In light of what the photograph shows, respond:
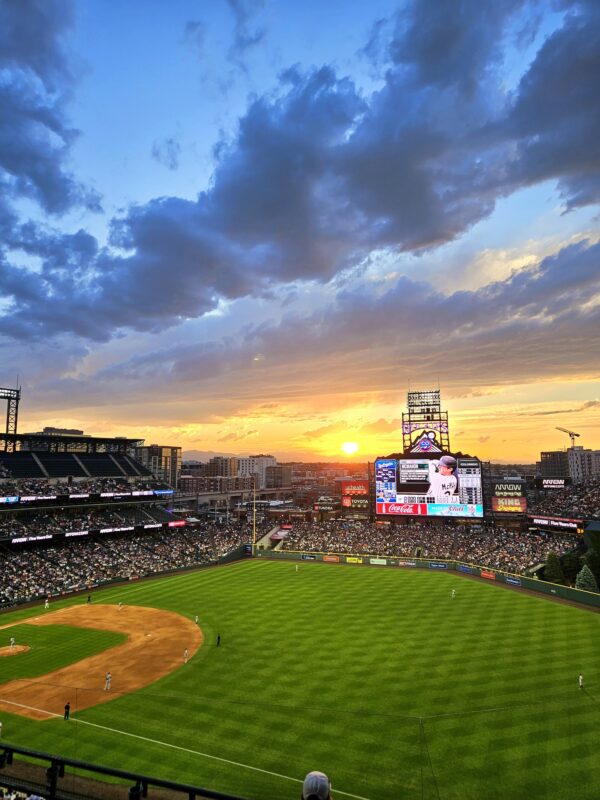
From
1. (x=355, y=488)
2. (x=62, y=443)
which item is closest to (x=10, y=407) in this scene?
(x=62, y=443)

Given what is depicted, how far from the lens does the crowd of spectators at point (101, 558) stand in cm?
5469

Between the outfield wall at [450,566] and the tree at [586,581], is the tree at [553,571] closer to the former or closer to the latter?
the tree at [586,581]

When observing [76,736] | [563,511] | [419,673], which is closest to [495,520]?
[563,511]

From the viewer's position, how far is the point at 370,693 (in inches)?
1096

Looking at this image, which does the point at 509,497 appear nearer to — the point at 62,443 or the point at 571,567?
the point at 571,567

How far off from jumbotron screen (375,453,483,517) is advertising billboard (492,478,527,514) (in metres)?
4.02

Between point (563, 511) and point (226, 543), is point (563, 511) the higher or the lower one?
Answer: the higher one

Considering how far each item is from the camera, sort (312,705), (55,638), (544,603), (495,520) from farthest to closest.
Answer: (495,520) < (544,603) < (55,638) < (312,705)

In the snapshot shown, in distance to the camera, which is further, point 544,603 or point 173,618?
point 544,603

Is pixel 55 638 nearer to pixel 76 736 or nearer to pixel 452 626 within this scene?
pixel 76 736

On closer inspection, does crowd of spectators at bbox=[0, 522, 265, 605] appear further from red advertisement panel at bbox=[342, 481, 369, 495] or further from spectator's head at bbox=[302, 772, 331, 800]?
spectator's head at bbox=[302, 772, 331, 800]

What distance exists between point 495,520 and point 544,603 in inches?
1179

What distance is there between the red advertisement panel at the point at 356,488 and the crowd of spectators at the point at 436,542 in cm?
590

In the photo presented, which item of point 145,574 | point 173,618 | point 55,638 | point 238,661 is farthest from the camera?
point 145,574
